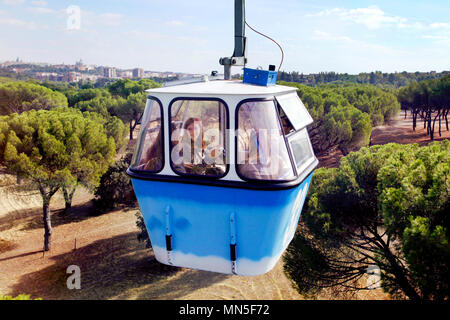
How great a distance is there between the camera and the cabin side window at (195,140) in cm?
425

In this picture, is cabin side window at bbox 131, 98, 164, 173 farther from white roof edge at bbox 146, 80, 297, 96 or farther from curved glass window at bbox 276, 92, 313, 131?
curved glass window at bbox 276, 92, 313, 131

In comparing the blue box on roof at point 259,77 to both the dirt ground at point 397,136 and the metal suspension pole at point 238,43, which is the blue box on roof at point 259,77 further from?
the dirt ground at point 397,136

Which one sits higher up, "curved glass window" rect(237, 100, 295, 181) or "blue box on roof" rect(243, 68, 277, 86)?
"blue box on roof" rect(243, 68, 277, 86)

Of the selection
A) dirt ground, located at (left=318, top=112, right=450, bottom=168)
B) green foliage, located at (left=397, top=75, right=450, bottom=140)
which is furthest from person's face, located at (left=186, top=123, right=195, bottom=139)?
green foliage, located at (left=397, top=75, right=450, bottom=140)

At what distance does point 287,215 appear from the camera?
4113 mm

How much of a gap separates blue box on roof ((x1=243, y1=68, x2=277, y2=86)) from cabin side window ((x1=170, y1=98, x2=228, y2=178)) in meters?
0.47

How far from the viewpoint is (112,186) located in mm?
24375

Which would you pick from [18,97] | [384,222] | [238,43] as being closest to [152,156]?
[238,43]

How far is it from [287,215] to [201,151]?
1.28 m

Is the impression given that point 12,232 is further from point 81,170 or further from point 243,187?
point 243,187

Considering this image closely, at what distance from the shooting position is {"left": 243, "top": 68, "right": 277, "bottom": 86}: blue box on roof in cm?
438

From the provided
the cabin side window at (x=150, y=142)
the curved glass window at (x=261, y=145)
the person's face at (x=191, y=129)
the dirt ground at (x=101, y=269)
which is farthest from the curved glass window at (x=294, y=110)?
the dirt ground at (x=101, y=269)
